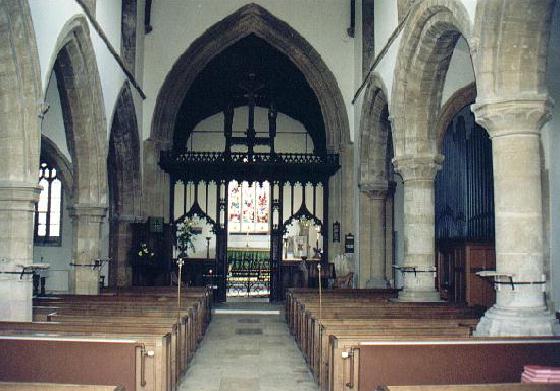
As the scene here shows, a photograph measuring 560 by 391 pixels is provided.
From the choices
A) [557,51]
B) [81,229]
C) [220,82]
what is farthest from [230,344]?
[220,82]

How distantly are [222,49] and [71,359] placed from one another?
39.8 feet

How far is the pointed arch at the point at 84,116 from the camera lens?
412 inches

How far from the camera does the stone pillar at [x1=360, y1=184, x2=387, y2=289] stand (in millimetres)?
14141

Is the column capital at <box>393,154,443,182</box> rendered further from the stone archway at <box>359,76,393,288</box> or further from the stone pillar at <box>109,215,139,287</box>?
the stone pillar at <box>109,215,139,287</box>

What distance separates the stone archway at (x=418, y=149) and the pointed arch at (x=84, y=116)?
4.83 metres

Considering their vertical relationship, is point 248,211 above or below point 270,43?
below

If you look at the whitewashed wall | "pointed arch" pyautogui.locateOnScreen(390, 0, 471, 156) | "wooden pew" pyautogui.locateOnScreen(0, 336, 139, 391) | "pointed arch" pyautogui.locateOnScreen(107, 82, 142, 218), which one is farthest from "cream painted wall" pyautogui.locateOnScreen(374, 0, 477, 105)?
"wooden pew" pyautogui.locateOnScreen(0, 336, 139, 391)

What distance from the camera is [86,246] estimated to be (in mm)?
11531

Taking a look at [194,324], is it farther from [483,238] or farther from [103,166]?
[483,238]

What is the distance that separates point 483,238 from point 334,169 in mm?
5288

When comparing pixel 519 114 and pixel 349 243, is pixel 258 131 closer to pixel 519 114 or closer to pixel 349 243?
pixel 349 243

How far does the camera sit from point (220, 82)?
19391 millimetres

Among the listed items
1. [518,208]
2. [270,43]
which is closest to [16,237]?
[518,208]

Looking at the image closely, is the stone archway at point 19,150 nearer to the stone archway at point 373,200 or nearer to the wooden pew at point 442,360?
the wooden pew at point 442,360
